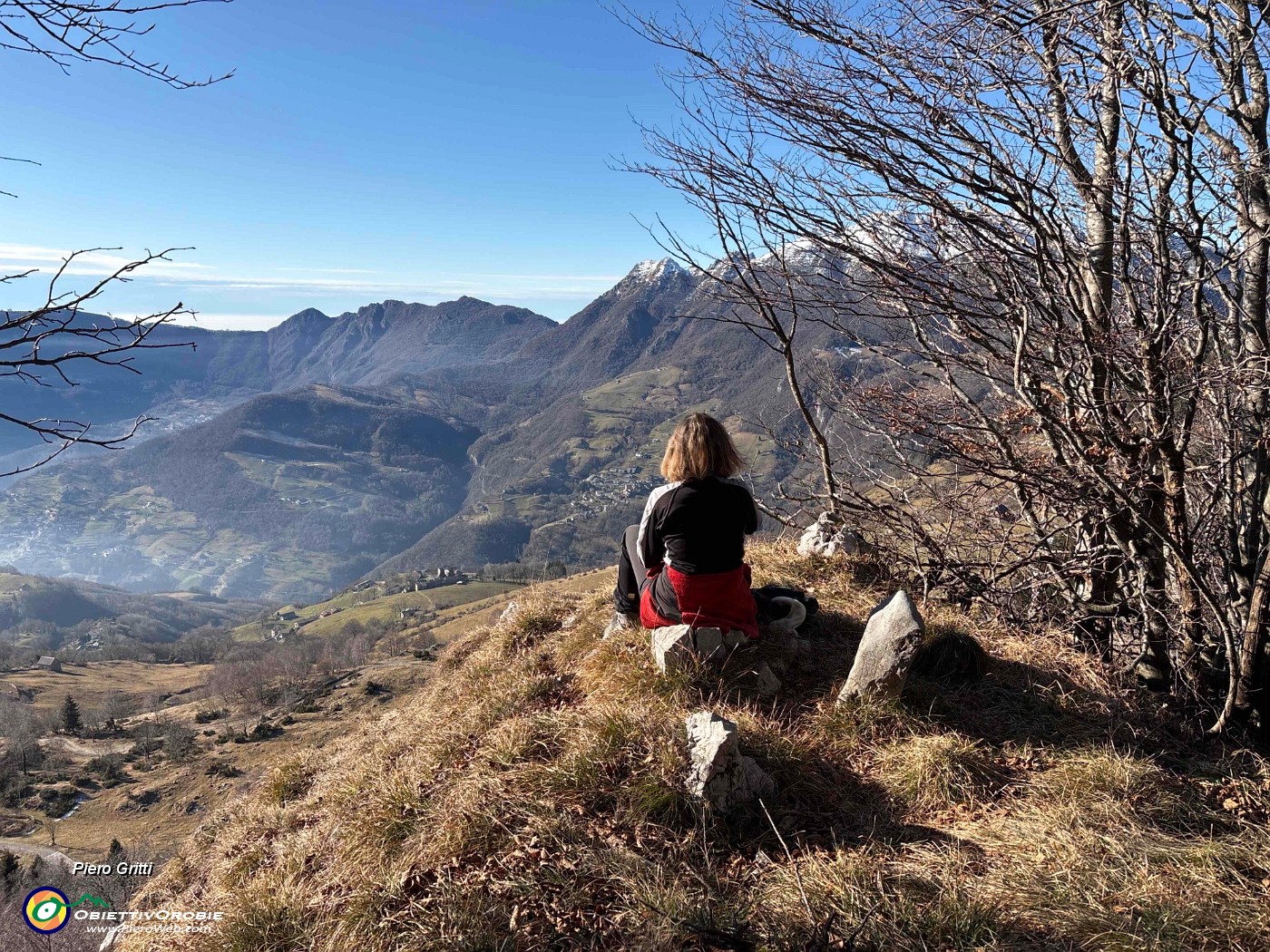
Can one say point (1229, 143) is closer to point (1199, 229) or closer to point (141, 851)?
point (1199, 229)

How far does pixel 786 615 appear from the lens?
6.37 m

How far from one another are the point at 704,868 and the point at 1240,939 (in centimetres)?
261

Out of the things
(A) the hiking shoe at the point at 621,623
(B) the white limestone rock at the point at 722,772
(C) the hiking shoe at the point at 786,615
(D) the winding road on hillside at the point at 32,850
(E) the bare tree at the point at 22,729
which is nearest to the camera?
(B) the white limestone rock at the point at 722,772

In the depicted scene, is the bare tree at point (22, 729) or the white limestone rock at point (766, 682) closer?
the white limestone rock at point (766, 682)

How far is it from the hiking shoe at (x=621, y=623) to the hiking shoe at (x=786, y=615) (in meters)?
1.36

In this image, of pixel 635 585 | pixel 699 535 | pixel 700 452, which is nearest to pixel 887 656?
pixel 699 535

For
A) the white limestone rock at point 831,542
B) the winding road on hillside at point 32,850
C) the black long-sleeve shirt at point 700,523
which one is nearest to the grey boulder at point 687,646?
the black long-sleeve shirt at point 700,523

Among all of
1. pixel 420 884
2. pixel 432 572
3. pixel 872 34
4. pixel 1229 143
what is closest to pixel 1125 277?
pixel 1229 143

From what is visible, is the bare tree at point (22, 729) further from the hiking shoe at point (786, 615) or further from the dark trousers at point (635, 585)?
the hiking shoe at point (786, 615)

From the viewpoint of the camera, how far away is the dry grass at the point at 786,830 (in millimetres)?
3373

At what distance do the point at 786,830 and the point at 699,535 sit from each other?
7.23 feet

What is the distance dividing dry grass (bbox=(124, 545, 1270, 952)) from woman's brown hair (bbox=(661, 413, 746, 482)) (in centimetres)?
170

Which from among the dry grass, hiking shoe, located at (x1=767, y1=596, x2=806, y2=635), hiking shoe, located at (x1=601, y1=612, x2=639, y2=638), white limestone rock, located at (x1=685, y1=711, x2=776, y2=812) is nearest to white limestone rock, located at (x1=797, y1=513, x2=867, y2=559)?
the dry grass

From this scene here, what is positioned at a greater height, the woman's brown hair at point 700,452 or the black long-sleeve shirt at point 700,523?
the woman's brown hair at point 700,452
